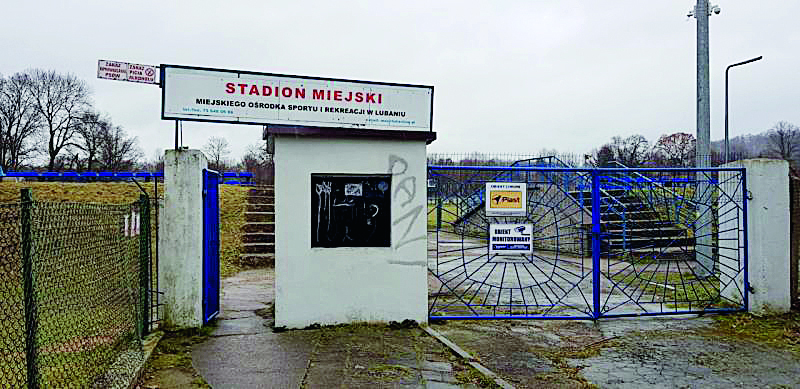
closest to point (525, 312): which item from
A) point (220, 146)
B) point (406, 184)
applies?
point (406, 184)

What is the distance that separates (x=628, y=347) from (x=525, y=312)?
2149 millimetres

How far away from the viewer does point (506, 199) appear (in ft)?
28.2

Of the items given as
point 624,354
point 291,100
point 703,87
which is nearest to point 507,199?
point 624,354

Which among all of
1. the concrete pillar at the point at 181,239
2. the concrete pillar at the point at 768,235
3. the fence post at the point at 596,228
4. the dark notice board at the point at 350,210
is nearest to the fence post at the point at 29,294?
the concrete pillar at the point at 181,239

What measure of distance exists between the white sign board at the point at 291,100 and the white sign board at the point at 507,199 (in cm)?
124

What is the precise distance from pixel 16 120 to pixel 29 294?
5195 cm

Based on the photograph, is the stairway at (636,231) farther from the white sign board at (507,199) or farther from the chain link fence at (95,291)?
the chain link fence at (95,291)

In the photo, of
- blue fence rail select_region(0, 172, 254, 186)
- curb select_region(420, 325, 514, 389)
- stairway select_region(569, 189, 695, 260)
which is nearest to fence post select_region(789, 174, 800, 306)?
stairway select_region(569, 189, 695, 260)

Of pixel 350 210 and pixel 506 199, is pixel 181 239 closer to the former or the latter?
pixel 350 210

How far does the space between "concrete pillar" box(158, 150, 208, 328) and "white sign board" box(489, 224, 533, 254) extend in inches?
150

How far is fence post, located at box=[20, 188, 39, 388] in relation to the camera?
159 inches

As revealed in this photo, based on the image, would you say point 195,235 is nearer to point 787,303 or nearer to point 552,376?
point 552,376

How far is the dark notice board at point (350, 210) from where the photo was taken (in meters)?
8.20

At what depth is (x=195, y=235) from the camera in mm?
7906
